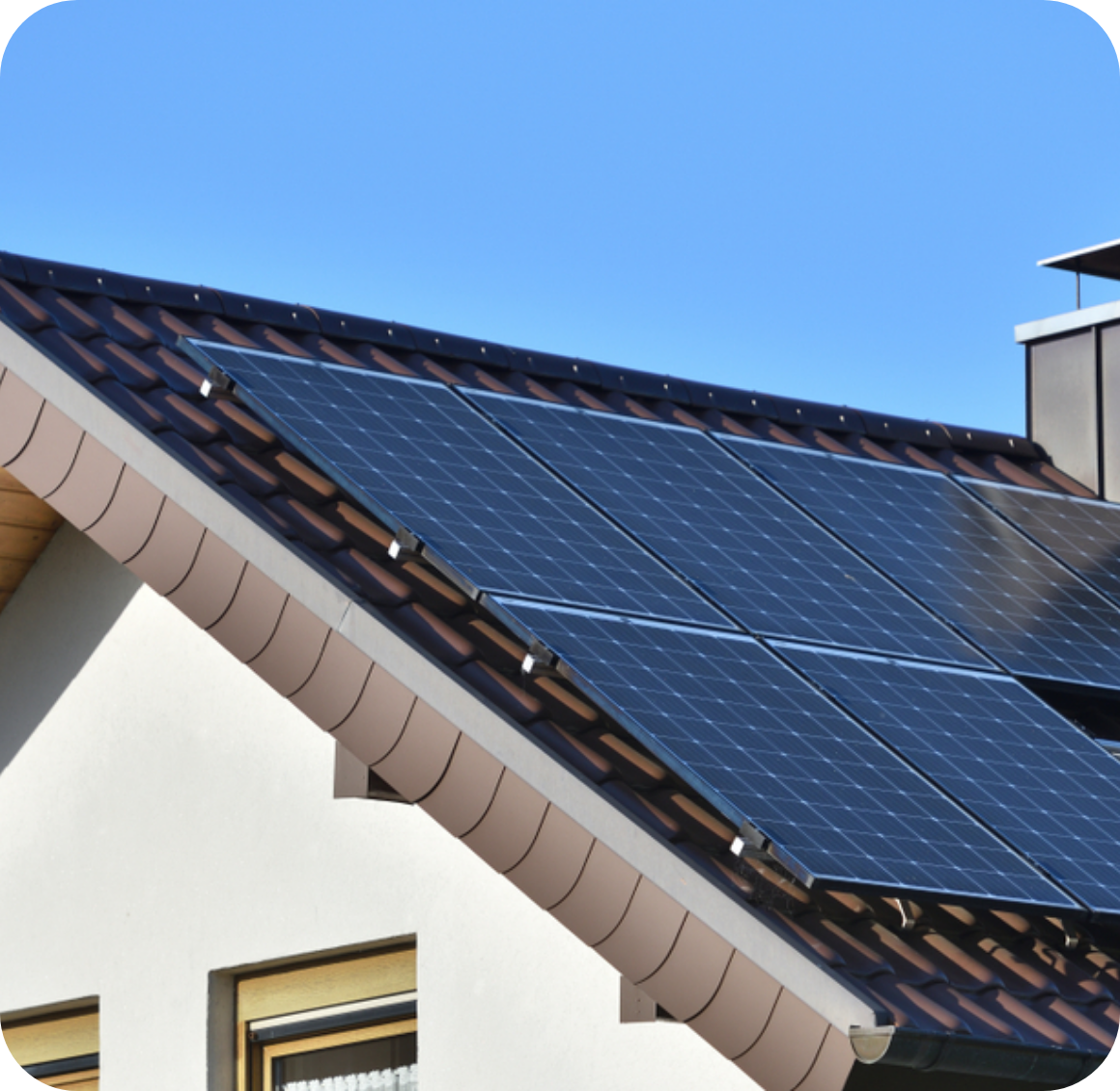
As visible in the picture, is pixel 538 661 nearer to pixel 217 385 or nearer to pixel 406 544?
pixel 406 544

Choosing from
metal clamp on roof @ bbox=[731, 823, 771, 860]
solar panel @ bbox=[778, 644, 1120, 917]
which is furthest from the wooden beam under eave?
metal clamp on roof @ bbox=[731, 823, 771, 860]

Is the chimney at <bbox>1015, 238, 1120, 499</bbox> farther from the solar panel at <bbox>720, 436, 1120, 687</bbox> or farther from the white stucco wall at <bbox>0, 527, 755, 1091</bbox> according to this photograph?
the white stucco wall at <bbox>0, 527, 755, 1091</bbox>

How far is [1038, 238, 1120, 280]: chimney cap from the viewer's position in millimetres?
13656

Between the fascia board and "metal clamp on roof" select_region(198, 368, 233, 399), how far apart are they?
0.54 meters

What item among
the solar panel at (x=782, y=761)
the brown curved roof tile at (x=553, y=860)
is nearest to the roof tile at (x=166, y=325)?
the solar panel at (x=782, y=761)

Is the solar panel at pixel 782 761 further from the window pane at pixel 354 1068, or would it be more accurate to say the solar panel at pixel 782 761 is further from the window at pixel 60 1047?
the window at pixel 60 1047

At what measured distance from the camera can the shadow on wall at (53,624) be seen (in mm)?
10703

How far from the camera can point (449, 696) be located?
7273 mm

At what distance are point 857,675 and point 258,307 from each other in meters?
4.12

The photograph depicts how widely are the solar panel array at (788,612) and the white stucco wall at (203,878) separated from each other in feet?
3.80

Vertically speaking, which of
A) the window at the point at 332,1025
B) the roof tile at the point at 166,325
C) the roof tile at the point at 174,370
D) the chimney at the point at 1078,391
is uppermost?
the chimney at the point at 1078,391

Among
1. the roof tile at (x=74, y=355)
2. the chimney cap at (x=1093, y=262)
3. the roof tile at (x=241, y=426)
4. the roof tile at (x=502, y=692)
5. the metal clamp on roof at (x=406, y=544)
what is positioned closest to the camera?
the roof tile at (x=502, y=692)

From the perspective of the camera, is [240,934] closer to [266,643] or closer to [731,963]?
[266,643]

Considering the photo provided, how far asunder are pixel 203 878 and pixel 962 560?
375 cm
